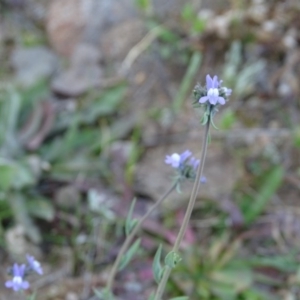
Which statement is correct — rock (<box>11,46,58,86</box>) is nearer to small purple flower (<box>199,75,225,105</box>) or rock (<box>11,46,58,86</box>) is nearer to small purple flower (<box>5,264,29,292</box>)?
small purple flower (<box>5,264,29,292</box>)

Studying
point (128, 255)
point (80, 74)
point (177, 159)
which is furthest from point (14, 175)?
point (177, 159)

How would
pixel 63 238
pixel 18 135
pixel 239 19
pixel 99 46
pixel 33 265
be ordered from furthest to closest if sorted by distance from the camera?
pixel 99 46 → pixel 239 19 → pixel 18 135 → pixel 63 238 → pixel 33 265

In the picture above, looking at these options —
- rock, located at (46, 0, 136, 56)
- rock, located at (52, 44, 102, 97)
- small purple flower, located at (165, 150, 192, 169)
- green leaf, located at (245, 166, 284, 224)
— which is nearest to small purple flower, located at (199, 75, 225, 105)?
small purple flower, located at (165, 150, 192, 169)

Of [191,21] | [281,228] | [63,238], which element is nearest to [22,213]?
[63,238]

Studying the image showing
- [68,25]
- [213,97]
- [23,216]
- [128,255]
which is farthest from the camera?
[68,25]

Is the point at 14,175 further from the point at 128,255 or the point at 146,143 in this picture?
the point at 128,255

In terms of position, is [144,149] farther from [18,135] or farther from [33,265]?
[33,265]

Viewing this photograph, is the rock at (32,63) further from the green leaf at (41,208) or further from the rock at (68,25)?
the green leaf at (41,208)

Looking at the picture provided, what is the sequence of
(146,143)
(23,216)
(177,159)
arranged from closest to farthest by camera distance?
1. (177,159)
2. (23,216)
3. (146,143)
